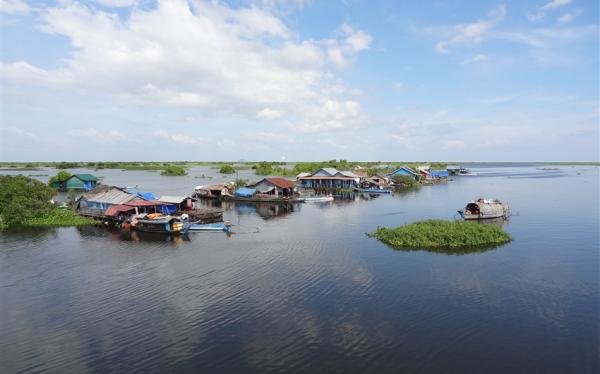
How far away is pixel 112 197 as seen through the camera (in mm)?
43344

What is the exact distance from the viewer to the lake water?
14.4 metres

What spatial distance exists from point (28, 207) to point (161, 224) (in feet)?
55.8

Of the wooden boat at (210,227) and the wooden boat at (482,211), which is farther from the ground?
the wooden boat at (482,211)

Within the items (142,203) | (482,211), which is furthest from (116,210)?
(482,211)

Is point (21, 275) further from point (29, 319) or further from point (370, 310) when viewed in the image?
point (370, 310)

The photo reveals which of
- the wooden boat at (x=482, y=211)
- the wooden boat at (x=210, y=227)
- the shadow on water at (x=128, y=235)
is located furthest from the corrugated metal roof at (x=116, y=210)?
the wooden boat at (x=482, y=211)

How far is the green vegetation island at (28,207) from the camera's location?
39062 mm

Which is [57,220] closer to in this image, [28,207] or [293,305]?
[28,207]

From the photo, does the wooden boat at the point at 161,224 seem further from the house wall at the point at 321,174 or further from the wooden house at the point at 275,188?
the house wall at the point at 321,174

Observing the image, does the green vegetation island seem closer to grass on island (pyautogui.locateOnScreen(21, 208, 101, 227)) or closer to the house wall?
grass on island (pyautogui.locateOnScreen(21, 208, 101, 227))

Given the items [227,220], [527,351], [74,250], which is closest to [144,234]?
[74,250]

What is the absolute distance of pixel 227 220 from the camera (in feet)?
147

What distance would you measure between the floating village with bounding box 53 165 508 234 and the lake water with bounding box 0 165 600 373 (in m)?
3.46

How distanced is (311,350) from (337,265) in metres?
11.2
